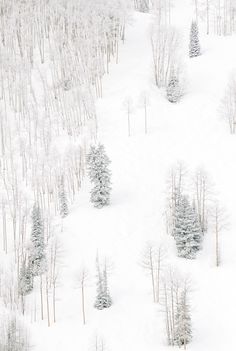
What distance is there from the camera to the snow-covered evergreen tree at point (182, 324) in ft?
195

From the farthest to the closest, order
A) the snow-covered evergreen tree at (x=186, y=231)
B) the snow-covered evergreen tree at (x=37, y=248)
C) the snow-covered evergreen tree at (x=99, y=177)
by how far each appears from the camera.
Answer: the snow-covered evergreen tree at (x=99, y=177) → the snow-covered evergreen tree at (x=37, y=248) → the snow-covered evergreen tree at (x=186, y=231)

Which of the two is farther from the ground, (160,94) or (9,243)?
(160,94)

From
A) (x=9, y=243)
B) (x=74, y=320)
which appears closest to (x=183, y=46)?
(x=9, y=243)

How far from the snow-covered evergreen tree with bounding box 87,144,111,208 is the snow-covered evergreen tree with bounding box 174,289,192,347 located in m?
23.7

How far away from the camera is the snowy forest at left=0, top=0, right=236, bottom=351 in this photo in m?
65.1

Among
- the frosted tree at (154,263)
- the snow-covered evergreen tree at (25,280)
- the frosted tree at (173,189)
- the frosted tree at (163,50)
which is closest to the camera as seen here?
the frosted tree at (154,263)

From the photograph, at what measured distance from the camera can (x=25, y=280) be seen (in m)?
70.8

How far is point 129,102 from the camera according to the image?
9731 centimetres

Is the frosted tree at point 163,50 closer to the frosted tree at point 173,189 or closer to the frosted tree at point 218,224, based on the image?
the frosted tree at point 173,189

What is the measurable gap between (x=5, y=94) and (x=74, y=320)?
5345cm

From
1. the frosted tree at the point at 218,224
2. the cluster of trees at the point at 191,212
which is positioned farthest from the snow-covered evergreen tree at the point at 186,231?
the frosted tree at the point at 218,224

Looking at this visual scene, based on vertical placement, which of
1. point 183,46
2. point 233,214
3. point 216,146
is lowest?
point 233,214

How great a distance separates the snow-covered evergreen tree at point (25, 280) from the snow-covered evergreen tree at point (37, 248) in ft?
3.48

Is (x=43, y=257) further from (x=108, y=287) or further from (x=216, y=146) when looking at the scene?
(x=216, y=146)
